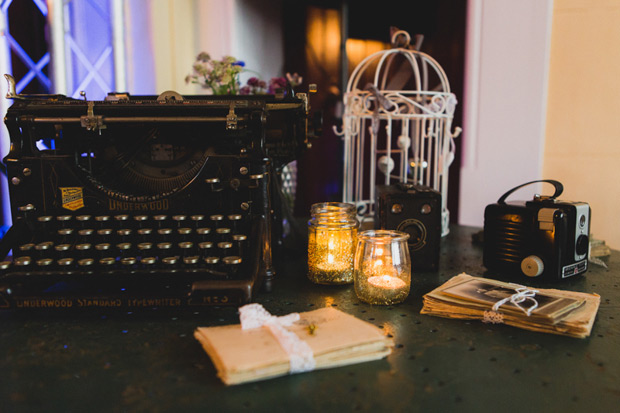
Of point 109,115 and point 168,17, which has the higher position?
point 168,17

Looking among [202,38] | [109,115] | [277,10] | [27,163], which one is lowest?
[27,163]

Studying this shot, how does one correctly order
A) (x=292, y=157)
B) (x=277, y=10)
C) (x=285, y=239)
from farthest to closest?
(x=277, y=10)
(x=285, y=239)
(x=292, y=157)

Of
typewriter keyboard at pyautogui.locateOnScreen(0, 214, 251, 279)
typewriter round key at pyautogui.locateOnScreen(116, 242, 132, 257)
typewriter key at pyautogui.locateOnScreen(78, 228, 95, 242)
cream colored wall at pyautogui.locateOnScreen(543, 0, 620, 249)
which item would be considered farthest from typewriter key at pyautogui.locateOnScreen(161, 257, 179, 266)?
cream colored wall at pyautogui.locateOnScreen(543, 0, 620, 249)

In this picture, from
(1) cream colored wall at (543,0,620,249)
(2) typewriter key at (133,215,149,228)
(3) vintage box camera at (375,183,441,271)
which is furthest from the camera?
(1) cream colored wall at (543,0,620,249)

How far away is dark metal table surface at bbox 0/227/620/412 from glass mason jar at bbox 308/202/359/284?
0.53ft

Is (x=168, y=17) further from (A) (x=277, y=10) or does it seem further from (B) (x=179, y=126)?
(B) (x=179, y=126)

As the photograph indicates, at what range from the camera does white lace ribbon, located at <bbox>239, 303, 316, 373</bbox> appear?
755mm

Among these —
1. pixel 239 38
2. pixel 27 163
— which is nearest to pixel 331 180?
pixel 239 38

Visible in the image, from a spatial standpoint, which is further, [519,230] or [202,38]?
[202,38]

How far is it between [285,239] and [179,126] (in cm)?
54

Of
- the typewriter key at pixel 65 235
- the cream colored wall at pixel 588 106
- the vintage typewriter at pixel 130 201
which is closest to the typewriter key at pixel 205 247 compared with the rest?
the vintage typewriter at pixel 130 201

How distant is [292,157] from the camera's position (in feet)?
4.92

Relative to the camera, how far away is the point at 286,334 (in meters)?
0.83

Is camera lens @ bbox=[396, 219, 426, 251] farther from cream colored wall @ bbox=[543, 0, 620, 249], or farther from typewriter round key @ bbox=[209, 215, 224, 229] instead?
cream colored wall @ bbox=[543, 0, 620, 249]
